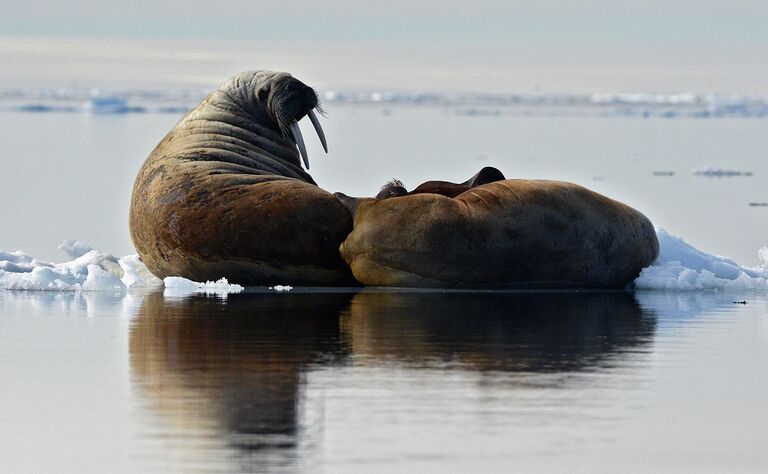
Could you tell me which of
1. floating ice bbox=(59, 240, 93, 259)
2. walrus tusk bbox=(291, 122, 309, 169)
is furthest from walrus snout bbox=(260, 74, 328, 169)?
floating ice bbox=(59, 240, 93, 259)

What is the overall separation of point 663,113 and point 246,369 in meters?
49.5

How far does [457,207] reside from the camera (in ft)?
38.0

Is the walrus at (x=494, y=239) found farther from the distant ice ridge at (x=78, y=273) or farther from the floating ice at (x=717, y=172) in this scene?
the floating ice at (x=717, y=172)

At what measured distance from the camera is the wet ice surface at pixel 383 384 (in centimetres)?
661

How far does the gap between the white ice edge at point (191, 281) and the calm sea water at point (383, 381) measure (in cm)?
26

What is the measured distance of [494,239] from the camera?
11516 mm

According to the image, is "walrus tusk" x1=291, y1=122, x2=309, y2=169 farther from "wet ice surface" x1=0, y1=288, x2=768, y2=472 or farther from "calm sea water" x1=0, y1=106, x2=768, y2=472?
"wet ice surface" x1=0, y1=288, x2=768, y2=472

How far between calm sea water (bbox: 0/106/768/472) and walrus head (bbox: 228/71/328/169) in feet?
6.43

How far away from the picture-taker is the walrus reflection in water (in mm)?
7309

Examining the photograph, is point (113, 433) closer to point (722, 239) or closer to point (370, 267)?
point (370, 267)

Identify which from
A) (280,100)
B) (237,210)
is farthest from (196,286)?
(280,100)

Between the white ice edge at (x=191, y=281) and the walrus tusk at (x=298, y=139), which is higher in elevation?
the walrus tusk at (x=298, y=139)

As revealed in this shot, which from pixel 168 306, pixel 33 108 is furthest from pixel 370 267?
pixel 33 108

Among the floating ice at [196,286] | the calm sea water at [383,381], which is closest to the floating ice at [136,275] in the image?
the floating ice at [196,286]
